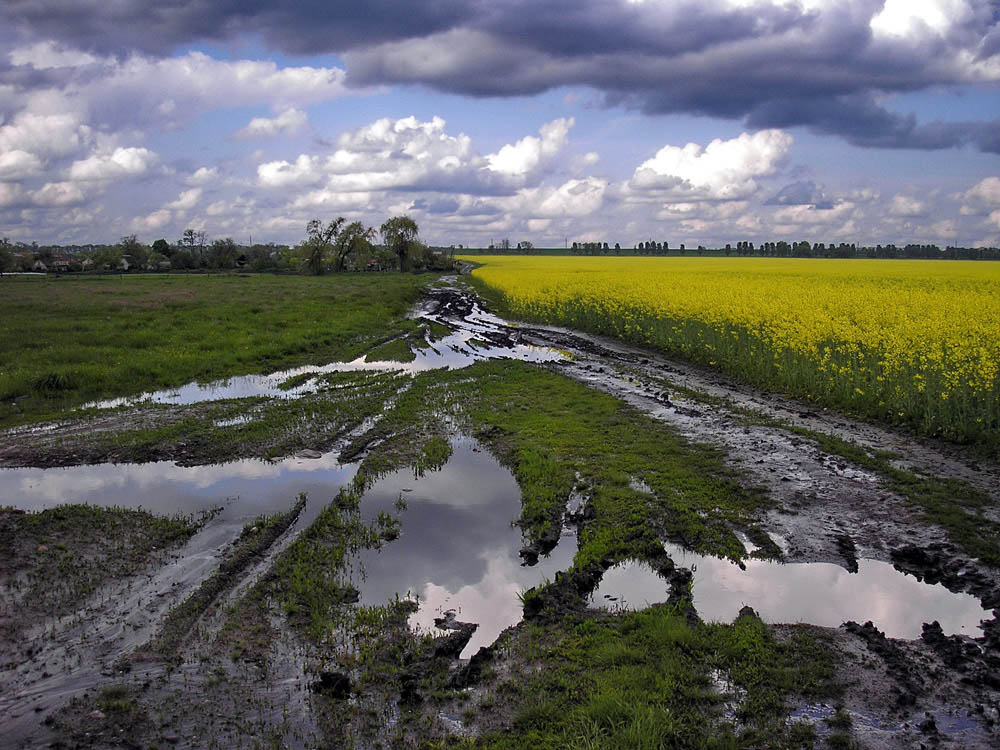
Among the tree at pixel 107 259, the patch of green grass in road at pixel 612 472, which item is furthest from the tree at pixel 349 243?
the patch of green grass in road at pixel 612 472

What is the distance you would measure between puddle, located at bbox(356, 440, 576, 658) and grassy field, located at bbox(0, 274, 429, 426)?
8.89 m

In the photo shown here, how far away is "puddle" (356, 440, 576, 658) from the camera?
18.5 ft

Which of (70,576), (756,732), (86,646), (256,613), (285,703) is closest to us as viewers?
(756,732)

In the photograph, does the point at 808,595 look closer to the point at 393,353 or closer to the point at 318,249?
the point at 393,353

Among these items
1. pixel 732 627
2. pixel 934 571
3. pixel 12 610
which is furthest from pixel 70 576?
pixel 934 571

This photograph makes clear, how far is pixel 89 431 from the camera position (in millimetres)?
11258

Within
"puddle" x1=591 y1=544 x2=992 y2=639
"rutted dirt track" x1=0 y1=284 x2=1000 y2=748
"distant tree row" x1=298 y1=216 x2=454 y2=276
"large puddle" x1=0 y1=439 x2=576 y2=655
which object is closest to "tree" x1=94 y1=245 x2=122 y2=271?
"distant tree row" x1=298 y1=216 x2=454 y2=276

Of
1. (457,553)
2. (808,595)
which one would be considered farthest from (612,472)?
(808,595)

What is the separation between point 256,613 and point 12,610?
2.06m

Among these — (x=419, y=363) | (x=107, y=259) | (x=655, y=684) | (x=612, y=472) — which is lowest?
(x=655, y=684)

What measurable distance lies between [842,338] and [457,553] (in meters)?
13.1

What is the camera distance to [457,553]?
670 cm

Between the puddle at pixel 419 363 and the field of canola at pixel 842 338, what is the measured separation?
3.26 metres

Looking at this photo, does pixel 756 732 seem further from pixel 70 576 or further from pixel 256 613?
pixel 70 576
